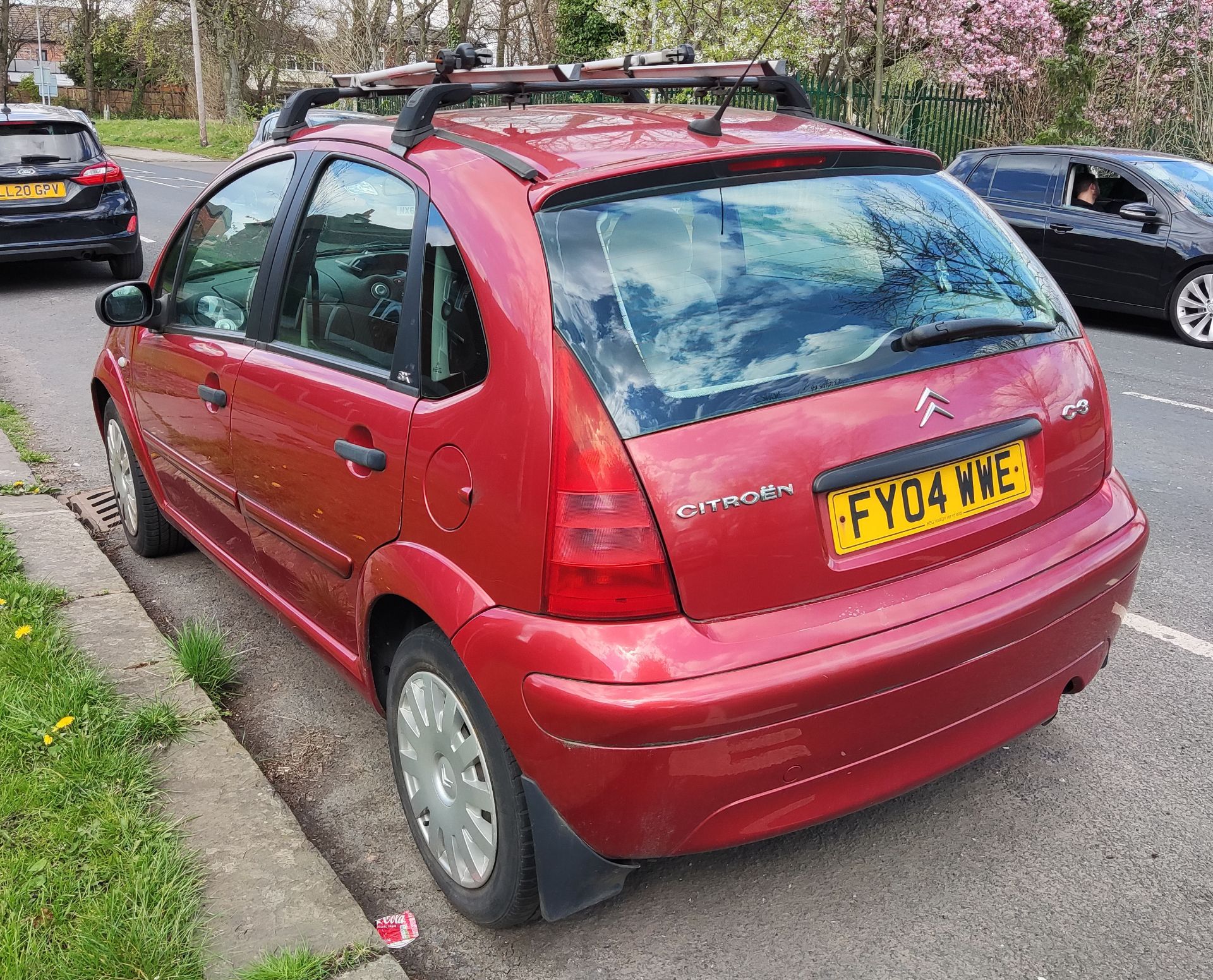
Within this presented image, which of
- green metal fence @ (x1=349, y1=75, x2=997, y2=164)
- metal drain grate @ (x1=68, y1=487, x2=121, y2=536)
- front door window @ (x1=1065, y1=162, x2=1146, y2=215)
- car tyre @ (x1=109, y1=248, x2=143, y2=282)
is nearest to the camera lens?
metal drain grate @ (x1=68, y1=487, x2=121, y2=536)

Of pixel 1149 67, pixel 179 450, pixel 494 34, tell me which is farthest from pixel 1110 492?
pixel 494 34

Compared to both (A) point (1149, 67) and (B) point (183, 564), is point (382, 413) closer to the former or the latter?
(B) point (183, 564)

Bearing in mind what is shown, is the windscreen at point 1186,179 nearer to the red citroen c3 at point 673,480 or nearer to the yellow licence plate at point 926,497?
the red citroen c3 at point 673,480

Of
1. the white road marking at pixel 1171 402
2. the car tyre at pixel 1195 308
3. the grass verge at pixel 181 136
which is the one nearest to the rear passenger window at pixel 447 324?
the white road marking at pixel 1171 402

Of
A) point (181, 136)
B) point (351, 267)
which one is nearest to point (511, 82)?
point (351, 267)

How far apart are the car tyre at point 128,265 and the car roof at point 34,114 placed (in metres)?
1.41

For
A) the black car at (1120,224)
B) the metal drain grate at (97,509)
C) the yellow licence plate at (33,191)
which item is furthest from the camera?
the yellow licence plate at (33,191)

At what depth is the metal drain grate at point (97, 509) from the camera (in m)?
5.23

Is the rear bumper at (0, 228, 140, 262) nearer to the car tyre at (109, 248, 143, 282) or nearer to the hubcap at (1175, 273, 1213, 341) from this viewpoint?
the car tyre at (109, 248, 143, 282)

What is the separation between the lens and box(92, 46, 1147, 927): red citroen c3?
2117 mm

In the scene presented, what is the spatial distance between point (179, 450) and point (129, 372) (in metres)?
0.65

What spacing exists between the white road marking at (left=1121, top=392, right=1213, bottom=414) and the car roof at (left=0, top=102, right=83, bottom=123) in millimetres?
10118

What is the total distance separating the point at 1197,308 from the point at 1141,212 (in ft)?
3.24

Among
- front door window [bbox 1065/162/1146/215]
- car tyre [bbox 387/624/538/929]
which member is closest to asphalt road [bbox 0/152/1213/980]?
car tyre [bbox 387/624/538/929]
